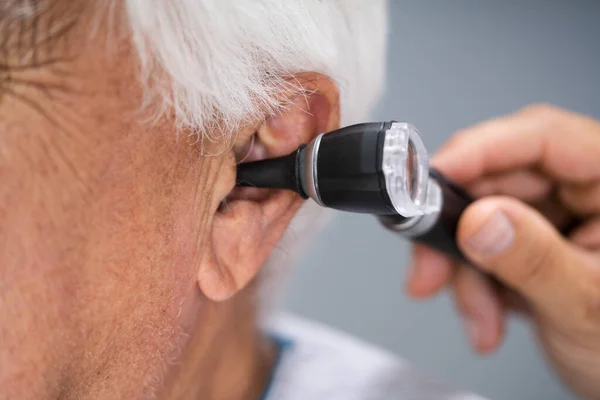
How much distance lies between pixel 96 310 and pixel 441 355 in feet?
3.20

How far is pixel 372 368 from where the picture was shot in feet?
3.16

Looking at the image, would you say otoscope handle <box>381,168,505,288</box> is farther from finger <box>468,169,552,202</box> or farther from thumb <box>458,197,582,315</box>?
finger <box>468,169,552,202</box>

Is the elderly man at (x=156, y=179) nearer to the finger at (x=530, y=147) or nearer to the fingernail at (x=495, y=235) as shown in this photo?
the fingernail at (x=495, y=235)

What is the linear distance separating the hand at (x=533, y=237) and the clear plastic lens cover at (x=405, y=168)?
0.18m

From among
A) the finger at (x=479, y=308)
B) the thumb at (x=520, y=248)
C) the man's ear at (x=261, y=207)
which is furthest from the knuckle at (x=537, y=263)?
the man's ear at (x=261, y=207)

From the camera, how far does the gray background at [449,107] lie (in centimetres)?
115

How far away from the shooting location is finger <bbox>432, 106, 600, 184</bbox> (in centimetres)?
88

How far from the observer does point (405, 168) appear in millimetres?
523

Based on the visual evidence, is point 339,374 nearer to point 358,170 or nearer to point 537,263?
point 537,263

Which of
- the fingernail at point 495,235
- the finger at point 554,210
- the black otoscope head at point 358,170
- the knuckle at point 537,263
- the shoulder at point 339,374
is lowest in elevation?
the shoulder at point 339,374

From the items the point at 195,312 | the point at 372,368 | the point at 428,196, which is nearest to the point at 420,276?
the point at 372,368

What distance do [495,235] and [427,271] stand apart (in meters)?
0.27

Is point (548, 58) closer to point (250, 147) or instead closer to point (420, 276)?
point (420, 276)

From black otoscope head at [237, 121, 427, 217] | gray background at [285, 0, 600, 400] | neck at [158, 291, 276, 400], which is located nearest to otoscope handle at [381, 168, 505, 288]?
black otoscope head at [237, 121, 427, 217]
